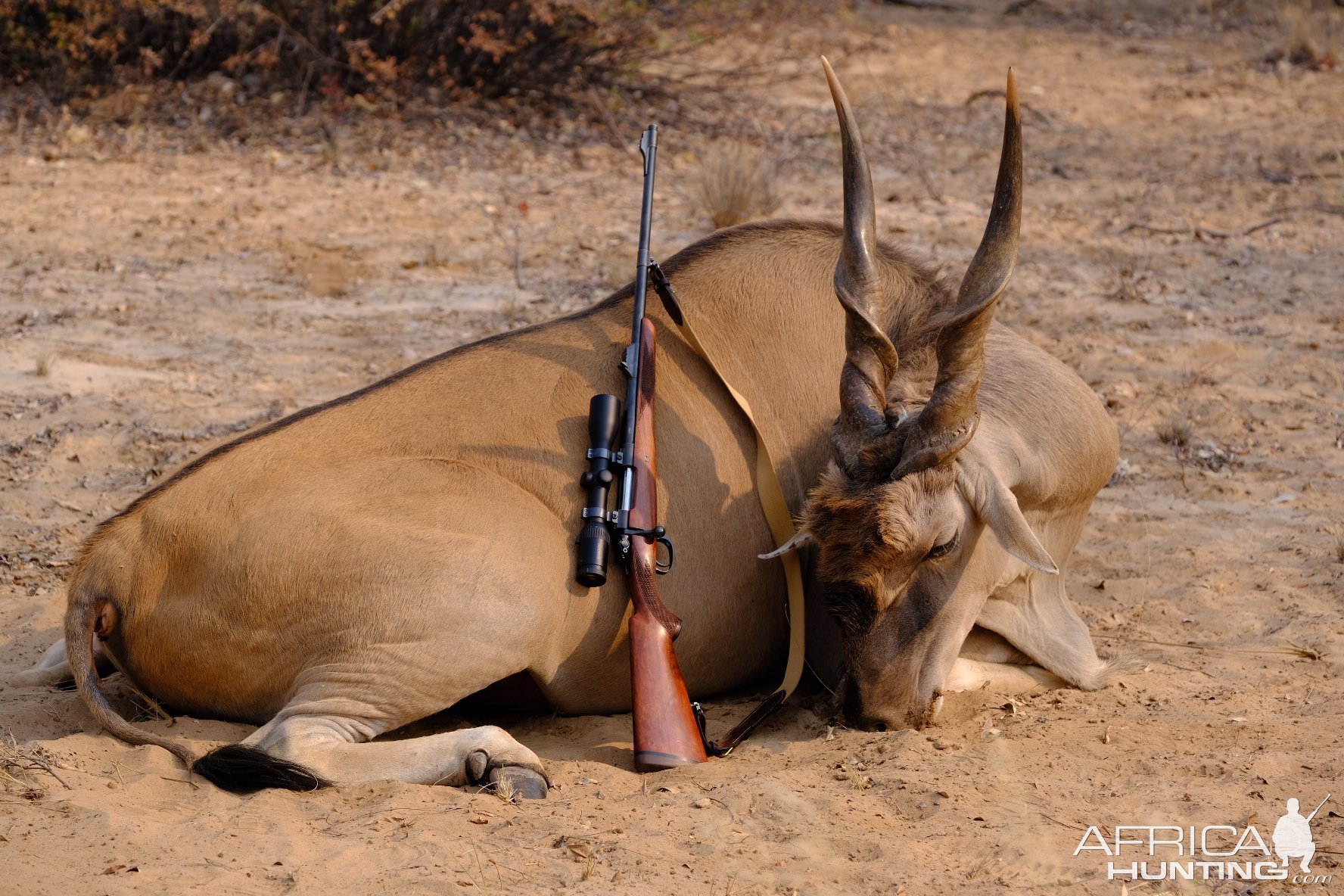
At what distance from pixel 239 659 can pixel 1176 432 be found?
4567 mm

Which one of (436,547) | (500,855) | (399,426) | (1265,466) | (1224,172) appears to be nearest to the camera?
(500,855)

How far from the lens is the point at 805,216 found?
968 centimetres

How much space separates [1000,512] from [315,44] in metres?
8.58

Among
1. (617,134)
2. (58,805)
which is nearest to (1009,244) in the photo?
(58,805)

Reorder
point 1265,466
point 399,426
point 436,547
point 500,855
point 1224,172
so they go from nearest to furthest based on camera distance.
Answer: point 500,855 → point 436,547 → point 399,426 → point 1265,466 → point 1224,172

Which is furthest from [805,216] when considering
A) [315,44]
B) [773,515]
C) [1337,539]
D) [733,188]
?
[773,515]

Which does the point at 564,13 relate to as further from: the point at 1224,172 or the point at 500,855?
the point at 500,855

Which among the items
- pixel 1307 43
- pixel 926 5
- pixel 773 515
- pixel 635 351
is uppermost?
pixel 926 5

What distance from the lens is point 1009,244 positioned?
411cm

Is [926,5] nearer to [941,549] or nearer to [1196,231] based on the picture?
[1196,231]

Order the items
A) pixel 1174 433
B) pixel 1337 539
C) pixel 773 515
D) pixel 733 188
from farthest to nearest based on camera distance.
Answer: pixel 733 188 < pixel 1174 433 < pixel 1337 539 < pixel 773 515

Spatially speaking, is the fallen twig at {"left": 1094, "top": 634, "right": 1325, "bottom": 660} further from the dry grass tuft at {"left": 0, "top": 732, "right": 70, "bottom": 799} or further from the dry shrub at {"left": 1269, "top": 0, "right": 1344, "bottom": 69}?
the dry shrub at {"left": 1269, "top": 0, "right": 1344, "bottom": 69}

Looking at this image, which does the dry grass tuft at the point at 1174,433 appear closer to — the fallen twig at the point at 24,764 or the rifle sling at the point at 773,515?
the rifle sling at the point at 773,515

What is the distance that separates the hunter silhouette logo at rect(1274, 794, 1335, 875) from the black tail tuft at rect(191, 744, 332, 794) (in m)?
2.51
